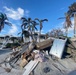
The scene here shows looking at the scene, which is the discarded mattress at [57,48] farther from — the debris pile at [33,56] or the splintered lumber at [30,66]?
the splintered lumber at [30,66]

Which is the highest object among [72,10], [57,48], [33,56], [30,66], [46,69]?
[72,10]

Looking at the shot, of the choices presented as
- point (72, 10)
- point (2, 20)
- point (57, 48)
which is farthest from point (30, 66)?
point (2, 20)

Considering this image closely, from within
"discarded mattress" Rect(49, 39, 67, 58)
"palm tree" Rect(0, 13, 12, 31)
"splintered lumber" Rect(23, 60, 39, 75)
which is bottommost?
"splintered lumber" Rect(23, 60, 39, 75)

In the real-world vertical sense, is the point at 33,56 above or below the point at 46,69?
above

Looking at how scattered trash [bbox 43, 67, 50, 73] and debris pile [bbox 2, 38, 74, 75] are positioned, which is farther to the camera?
debris pile [bbox 2, 38, 74, 75]

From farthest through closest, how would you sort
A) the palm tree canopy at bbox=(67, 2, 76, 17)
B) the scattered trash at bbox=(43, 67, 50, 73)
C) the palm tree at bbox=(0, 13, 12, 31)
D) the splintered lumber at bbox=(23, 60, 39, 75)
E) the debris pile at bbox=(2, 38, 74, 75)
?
the palm tree at bbox=(0, 13, 12, 31), the palm tree canopy at bbox=(67, 2, 76, 17), the debris pile at bbox=(2, 38, 74, 75), the scattered trash at bbox=(43, 67, 50, 73), the splintered lumber at bbox=(23, 60, 39, 75)

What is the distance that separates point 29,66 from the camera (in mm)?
7828

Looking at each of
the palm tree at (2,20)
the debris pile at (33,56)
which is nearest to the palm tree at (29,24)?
the palm tree at (2,20)

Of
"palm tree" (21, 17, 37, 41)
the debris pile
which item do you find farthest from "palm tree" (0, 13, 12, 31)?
the debris pile

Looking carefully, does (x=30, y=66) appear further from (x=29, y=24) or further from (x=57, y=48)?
(x=29, y=24)

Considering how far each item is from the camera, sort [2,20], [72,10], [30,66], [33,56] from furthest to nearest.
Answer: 1. [2,20]
2. [72,10]
3. [33,56]
4. [30,66]

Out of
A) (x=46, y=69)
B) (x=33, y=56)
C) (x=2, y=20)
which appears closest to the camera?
(x=46, y=69)

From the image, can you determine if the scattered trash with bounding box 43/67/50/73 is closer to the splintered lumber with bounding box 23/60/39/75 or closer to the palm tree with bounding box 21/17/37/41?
the splintered lumber with bounding box 23/60/39/75

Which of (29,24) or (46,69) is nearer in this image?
(46,69)
